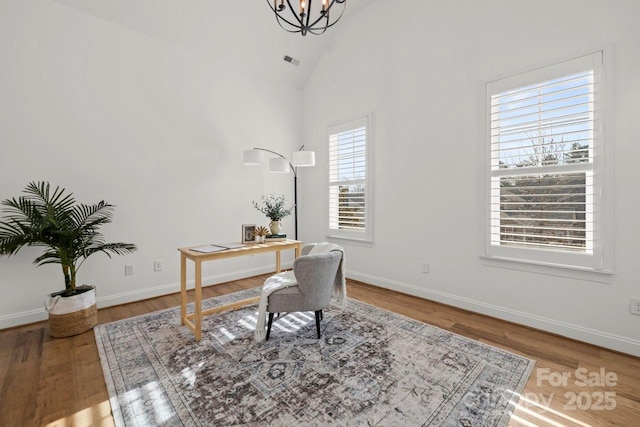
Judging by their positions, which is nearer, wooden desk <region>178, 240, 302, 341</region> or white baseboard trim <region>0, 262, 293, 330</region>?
wooden desk <region>178, 240, 302, 341</region>

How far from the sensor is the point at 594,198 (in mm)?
2377

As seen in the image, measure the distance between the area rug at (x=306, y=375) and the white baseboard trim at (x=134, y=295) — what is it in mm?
597

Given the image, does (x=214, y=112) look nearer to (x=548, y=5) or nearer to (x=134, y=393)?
(x=134, y=393)

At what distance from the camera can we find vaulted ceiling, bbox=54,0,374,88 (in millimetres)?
3242

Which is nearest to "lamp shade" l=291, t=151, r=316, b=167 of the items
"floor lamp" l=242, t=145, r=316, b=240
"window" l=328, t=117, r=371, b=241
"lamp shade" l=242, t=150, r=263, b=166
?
"floor lamp" l=242, t=145, r=316, b=240

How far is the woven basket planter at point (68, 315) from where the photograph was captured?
2.55 metres

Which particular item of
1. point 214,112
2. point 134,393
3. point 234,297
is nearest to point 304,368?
point 134,393

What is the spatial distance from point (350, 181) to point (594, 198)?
2.68m

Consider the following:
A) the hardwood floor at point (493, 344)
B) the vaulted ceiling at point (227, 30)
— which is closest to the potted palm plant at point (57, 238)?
the hardwood floor at point (493, 344)

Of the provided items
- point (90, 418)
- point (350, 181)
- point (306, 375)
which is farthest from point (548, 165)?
point (90, 418)

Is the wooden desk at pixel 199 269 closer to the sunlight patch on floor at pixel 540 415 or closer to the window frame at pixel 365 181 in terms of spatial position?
the window frame at pixel 365 181

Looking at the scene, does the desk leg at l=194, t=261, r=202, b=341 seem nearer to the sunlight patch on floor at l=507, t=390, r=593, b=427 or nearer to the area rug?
the area rug

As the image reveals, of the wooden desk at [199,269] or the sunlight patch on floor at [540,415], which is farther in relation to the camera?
the wooden desk at [199,269]

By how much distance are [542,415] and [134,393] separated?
95.2 inches
